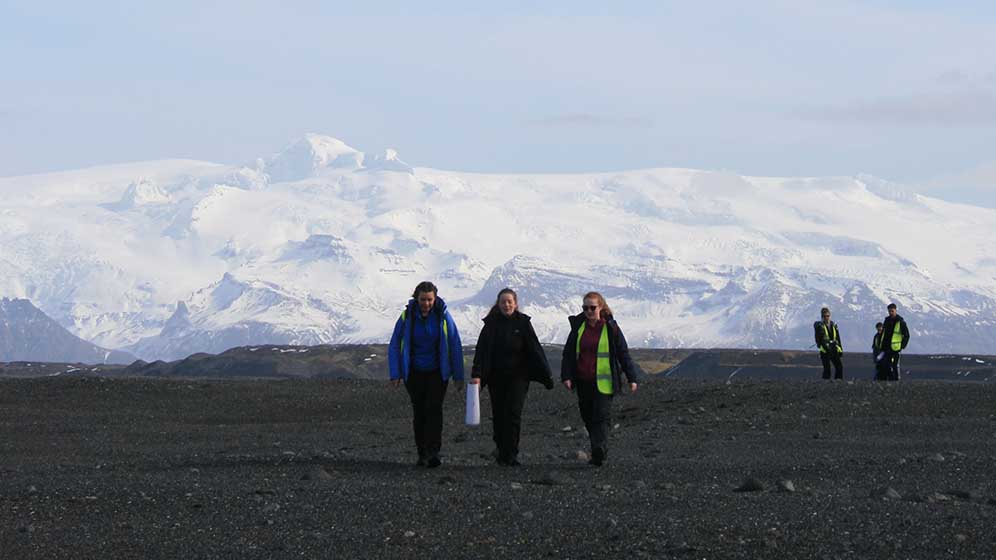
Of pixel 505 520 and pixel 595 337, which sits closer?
pixel 505 520

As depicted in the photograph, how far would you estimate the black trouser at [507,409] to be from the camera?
18.5 meters

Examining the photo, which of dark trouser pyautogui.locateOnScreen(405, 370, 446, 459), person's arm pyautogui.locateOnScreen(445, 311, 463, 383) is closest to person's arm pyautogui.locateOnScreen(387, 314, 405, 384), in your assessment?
dark trouser pyautogui.locateOnScreen(405, 370, 446, 459)

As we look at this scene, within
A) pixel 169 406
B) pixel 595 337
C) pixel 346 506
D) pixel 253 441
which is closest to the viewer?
pixel 346 506

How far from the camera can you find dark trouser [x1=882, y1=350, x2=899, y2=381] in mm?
34781

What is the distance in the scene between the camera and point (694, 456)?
20.5m

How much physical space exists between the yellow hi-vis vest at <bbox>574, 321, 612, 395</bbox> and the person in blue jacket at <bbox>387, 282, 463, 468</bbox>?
133cm

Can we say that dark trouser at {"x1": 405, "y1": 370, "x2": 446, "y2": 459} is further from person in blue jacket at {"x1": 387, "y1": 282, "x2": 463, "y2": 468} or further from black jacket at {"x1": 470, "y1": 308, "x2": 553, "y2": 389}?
black jacket at {"x1": 470, "y1": 308, "x2": 553, "y2": 389}

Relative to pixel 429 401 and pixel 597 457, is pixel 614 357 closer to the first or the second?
pixel 597 457

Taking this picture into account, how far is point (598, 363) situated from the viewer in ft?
60.3

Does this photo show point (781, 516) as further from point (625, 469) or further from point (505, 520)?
point (625, 469)

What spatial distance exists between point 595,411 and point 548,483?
75.5 inches

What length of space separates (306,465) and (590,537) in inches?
260

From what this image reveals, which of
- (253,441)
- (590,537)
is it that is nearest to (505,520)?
(590,537)

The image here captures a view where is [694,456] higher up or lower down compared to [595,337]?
lower down
